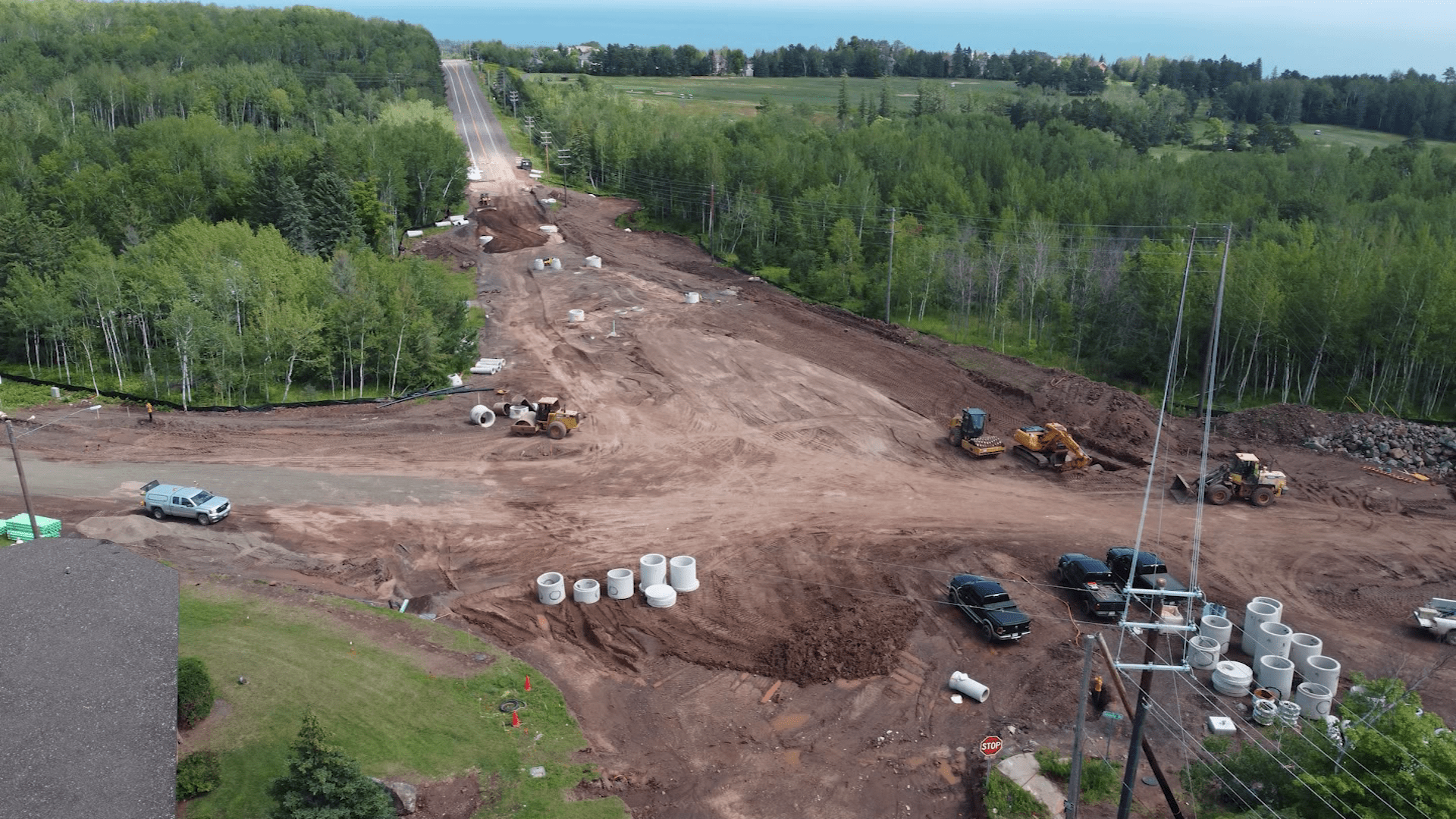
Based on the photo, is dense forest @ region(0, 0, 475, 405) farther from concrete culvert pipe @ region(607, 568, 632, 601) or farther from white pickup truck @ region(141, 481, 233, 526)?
concrete culvert pipe @ region(607, 568, 632, 601)

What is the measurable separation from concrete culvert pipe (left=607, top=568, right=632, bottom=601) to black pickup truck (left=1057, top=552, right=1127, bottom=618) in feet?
44.4

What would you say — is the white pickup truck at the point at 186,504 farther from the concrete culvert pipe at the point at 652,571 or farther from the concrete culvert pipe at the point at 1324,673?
the concrete culvert pipe at the point at 1324,673

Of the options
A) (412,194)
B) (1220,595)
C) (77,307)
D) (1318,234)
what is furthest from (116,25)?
(1220,595)

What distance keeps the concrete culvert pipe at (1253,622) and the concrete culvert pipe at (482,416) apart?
98.4ft

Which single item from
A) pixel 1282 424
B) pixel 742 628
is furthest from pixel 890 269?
pixel 742 628

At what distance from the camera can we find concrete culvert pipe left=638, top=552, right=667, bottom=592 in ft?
98.9

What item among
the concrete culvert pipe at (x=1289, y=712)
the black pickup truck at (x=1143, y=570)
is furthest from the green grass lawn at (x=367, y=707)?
the black pickup truck at (x=1143, y=570)

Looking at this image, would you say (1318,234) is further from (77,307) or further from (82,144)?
(82,144)

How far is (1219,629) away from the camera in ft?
89.9

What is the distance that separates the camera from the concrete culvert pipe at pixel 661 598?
1162 inches

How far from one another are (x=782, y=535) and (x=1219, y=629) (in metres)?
13.6

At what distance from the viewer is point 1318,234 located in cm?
6078

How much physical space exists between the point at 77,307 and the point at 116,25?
145 m

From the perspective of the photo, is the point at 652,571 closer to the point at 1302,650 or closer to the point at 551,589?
the point at 551,589
